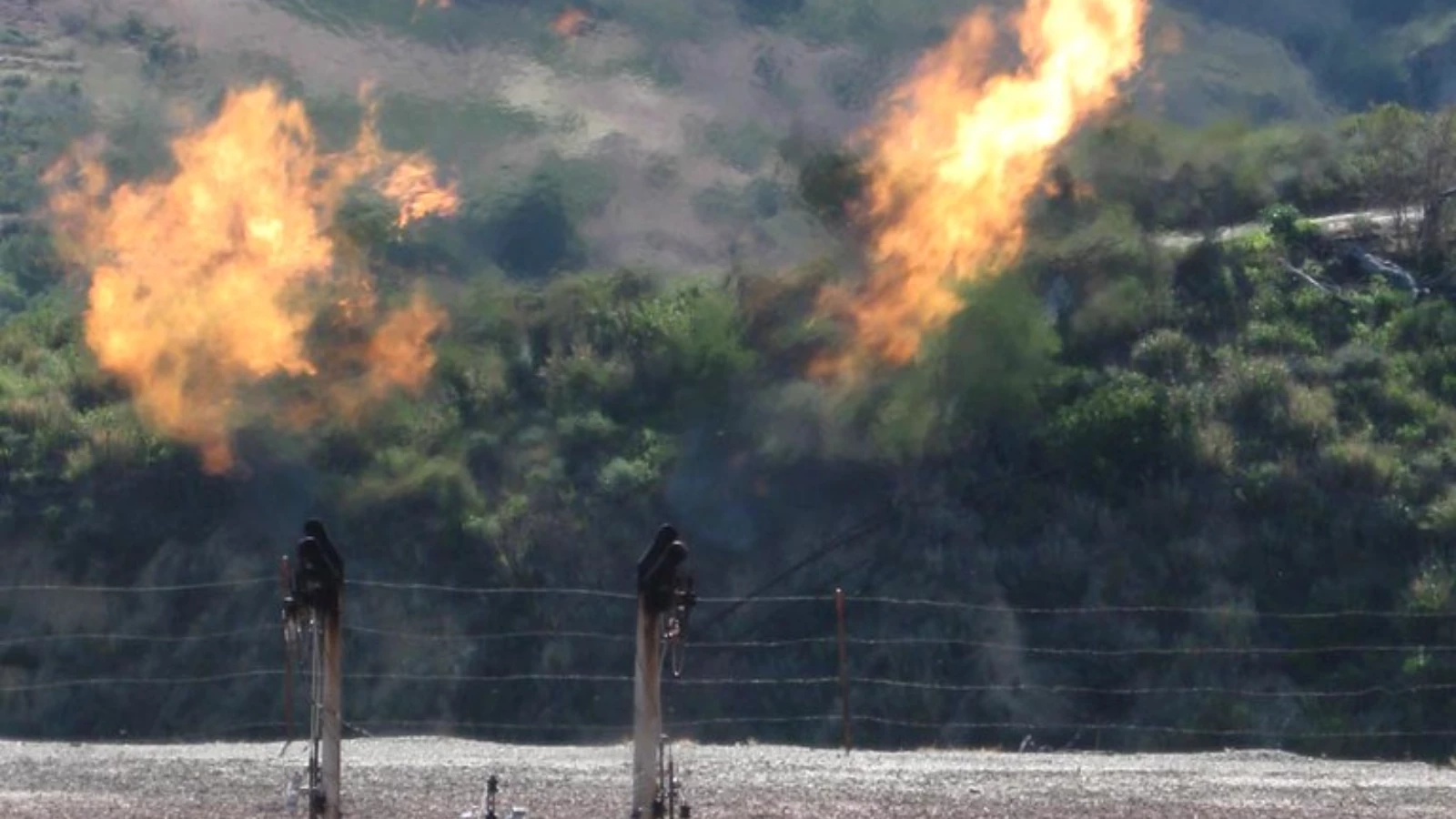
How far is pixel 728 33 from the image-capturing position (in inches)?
1169

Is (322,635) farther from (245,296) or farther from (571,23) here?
(245,296)

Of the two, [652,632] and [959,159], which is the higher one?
[959,159]

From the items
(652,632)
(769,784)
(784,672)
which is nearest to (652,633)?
(652,632)

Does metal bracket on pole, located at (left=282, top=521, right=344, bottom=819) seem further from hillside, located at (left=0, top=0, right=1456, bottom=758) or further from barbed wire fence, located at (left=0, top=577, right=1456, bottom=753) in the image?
hillside, located at (left=0, top=0, right=1456, bottom=758)

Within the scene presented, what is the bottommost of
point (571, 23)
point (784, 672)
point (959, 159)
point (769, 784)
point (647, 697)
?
point (769, 784)

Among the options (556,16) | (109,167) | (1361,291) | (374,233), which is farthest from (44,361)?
(1361,291)

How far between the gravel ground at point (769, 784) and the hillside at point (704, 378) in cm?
728

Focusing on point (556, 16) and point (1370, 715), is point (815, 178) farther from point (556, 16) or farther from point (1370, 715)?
point (1370, 715)

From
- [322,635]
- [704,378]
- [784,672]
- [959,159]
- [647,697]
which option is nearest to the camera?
[647,697]

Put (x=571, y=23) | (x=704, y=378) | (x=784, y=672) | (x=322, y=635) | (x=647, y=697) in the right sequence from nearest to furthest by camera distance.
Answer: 1. (x=647, y=697)
2. (x=322, y=635)
3. (x=784, y=672)
4. (x=571, y=23)
5. (x=704, y=378)

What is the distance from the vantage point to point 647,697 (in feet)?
41.6

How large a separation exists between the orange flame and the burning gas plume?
2.70 meters

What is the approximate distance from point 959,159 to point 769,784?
16.3 metres

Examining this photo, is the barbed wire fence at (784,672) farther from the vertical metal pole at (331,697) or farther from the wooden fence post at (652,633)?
the wooden fence post at (652,633)
